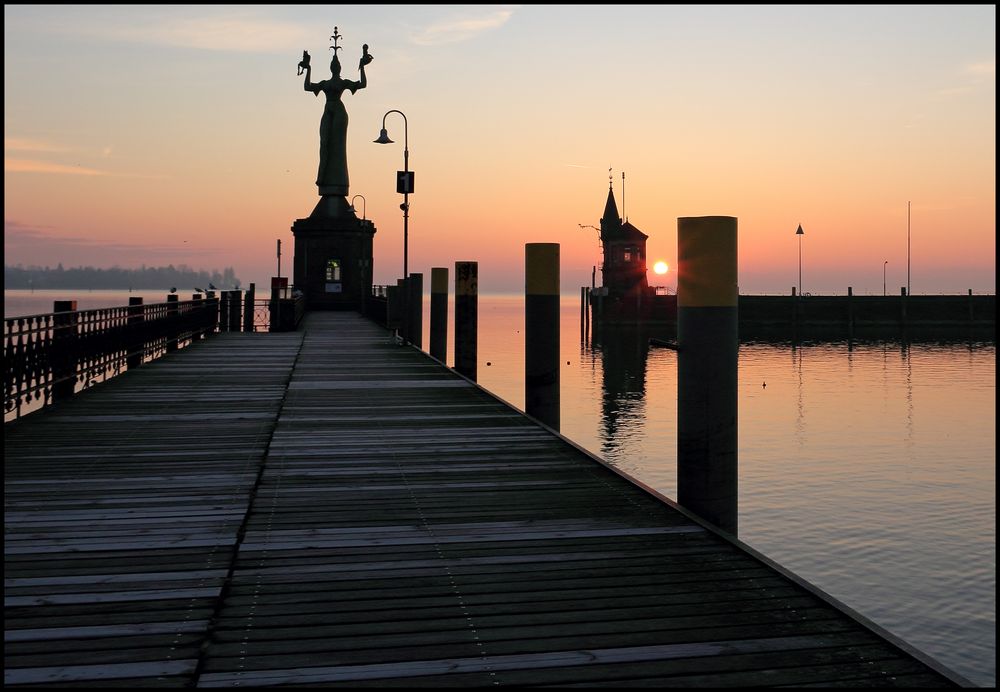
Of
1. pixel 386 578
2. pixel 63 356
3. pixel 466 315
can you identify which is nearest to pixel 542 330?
pixel 466 315

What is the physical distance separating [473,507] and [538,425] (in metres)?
3.91

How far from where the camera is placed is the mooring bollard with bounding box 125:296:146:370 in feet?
59.3

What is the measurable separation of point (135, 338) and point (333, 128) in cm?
3951

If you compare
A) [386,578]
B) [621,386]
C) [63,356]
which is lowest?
[621,386]

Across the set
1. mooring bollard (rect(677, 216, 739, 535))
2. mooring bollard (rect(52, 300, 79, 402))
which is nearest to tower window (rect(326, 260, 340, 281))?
mooring bollard (rect(52, 300, 79, 402))

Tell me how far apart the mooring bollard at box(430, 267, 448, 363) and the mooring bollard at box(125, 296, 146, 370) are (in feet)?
20.6

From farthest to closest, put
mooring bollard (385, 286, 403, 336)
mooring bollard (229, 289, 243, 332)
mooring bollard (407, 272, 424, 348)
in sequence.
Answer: mooring bollard (229, 289, 243, 332), mooring bollard (385, 286, 403, 336), mooring bollard (407, 272, 424, 348)

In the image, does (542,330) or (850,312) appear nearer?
(542,330)

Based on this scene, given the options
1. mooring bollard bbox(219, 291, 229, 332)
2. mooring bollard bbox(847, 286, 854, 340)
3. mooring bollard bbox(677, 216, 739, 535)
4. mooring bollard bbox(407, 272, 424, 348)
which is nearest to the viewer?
mooring bollard bbox(677, 216, 739, 535)

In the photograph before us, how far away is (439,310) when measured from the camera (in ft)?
70.3

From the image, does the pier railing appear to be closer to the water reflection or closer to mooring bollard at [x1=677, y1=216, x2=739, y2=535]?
mooring bollard at [x1=677, y1=216, x2=739, y2=535]

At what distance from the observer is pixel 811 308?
91250 mm

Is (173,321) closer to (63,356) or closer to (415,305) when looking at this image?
(415,305)

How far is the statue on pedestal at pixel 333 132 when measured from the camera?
183 feet
